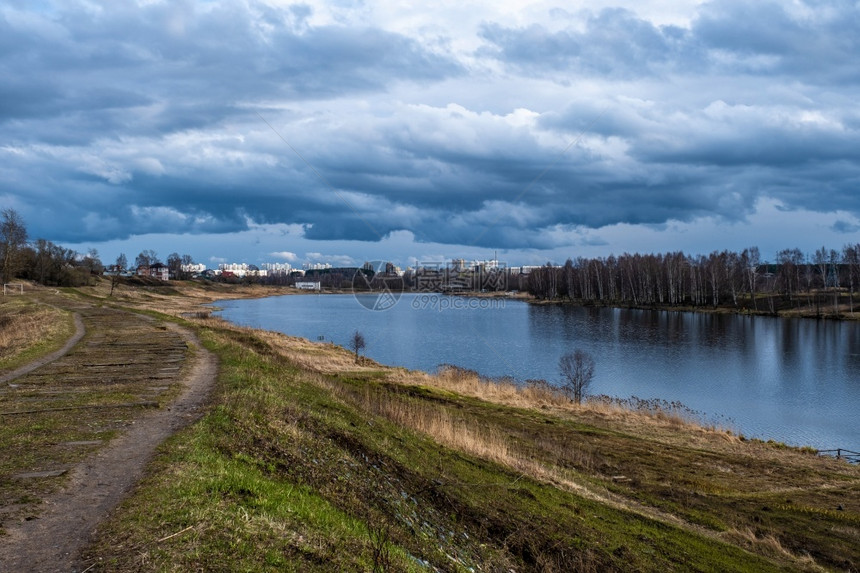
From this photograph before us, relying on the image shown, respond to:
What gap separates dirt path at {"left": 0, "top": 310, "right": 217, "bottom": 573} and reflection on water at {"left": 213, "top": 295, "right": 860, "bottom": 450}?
28699 mm

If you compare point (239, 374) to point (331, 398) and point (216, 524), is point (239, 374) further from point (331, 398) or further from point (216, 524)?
point (216, 524)

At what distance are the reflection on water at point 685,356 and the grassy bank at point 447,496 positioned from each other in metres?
11.1

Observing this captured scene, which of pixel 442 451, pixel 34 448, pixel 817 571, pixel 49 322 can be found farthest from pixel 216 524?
pixel 49 322

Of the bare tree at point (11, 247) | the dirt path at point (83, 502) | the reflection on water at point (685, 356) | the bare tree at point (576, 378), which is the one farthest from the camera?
the bare tree at point (11, 247)

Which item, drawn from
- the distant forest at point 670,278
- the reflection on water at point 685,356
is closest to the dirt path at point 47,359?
the reflection on water at point 685,356

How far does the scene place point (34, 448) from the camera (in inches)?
376

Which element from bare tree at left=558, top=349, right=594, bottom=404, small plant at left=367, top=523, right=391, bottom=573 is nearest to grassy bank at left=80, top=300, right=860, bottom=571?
small plant at left=367, top=523, right=391, bottom=573

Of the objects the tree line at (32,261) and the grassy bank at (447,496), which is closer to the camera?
the grassy bank at (447,496)

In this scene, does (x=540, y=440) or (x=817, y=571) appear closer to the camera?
(x=817, y=571)

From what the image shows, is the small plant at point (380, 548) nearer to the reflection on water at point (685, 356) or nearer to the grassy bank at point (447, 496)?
the grassy bank at point (447, 496)

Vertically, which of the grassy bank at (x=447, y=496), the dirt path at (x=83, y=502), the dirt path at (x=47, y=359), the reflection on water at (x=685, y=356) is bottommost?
the reflection on water at (x=685, y=356)

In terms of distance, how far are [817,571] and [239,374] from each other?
51.8 feet

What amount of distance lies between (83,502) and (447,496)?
657cm

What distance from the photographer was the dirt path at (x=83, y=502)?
5.71 metres
